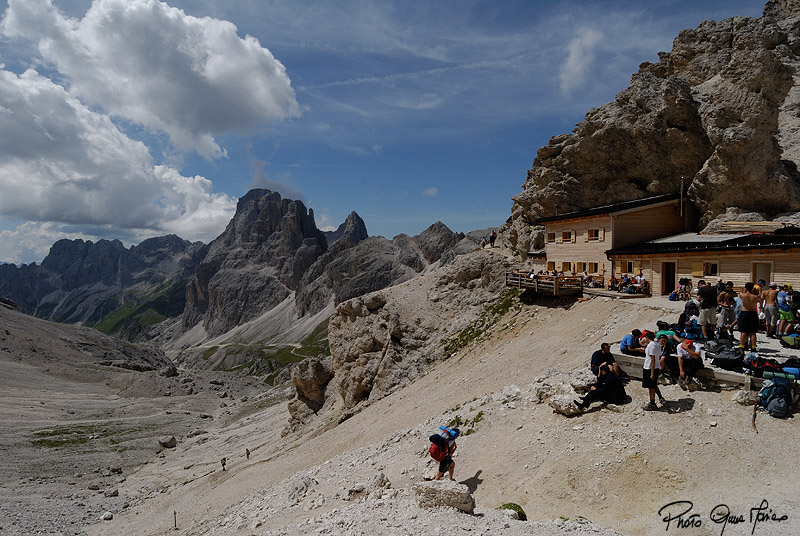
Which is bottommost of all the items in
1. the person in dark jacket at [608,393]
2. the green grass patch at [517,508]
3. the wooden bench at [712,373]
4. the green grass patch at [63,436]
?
the green grass patch at [63,436]

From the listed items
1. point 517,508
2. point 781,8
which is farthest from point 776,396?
point 781,8

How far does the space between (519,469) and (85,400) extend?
3964 inches

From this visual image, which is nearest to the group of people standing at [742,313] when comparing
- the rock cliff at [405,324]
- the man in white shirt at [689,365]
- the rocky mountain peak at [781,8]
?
the man in white shirt at [689,365]

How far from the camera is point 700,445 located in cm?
1279

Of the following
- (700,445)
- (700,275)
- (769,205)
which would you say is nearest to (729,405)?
(700,445)

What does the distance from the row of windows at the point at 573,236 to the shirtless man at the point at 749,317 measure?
69.1ft

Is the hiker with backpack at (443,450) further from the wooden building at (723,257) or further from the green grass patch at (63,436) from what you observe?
the green grass patch at (63,436)

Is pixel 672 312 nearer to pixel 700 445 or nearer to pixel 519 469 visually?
pixel 700 445

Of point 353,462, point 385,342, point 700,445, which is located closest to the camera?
point 700,445

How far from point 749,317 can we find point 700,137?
31069mm

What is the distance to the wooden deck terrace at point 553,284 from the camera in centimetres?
3275

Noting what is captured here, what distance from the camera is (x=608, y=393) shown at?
15.6 meters

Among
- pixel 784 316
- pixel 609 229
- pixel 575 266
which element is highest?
pixel 609 229

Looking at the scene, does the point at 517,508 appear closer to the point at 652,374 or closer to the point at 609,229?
the point at 652,374
